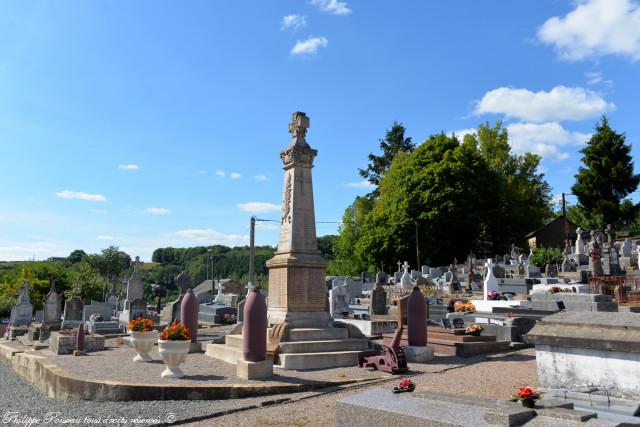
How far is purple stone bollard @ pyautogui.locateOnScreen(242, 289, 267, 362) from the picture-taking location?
8078mm

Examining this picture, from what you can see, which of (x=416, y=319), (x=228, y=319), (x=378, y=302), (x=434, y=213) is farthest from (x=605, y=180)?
(x=416, y=319)

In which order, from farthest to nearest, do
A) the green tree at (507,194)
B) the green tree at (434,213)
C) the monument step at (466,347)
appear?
1. the green tree at (507,194)
2. the green tree at (434,213)
3. the monument step at (466,347)

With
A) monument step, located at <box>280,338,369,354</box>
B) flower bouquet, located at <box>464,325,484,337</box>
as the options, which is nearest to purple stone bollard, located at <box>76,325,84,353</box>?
monument step, located at <box>280,338,369,354</box>

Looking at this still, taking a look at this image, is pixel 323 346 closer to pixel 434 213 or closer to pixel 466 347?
pixel 466 347

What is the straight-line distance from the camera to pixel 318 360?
962 centimetres

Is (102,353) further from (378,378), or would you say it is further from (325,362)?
(378,378)

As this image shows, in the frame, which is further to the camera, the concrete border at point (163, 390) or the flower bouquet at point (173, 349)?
the flower bouquet at point (173, 349)

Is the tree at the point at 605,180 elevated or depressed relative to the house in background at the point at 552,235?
elevated

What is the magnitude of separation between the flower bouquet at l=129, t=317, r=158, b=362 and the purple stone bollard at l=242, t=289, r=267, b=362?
3.33m

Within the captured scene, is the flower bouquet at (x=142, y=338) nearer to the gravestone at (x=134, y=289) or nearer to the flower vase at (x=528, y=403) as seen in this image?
the flower vase at (x=528, y=403)

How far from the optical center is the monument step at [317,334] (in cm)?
1027

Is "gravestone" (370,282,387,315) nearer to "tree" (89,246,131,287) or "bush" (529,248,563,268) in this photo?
"bush" (529,248,563,268)

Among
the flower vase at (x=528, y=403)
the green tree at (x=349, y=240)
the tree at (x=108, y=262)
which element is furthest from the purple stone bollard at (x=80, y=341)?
the tree at (x=108, y=262)

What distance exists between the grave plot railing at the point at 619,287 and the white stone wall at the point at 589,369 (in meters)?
14.9
